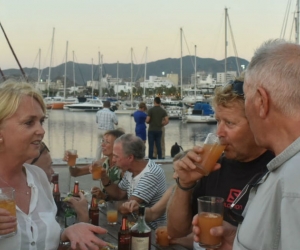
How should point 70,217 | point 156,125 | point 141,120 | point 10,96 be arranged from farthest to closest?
point 141,120
point 156,125
point 70,217
point 10,96

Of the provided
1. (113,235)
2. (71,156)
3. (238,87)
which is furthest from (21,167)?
(71,156)

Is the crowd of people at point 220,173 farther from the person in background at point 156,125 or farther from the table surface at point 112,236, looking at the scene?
the person in background at point 156,125

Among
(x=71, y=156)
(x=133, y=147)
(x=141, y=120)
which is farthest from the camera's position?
(x=141, y=120)

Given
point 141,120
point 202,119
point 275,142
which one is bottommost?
point 202,119

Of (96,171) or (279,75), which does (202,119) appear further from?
(279,75)

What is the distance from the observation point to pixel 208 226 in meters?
1.88

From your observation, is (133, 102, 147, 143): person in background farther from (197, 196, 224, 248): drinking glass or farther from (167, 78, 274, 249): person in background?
(197, 196, 224, 248): drinking glass

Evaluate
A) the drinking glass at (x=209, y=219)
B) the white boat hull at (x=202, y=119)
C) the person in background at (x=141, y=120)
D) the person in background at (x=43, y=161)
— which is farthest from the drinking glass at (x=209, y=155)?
the white boat hull at (x=202, y=119)

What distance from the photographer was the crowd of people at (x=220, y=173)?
123cm

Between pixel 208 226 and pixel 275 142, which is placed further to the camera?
pixel 208 226

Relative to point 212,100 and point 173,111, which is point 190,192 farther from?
point 173,111

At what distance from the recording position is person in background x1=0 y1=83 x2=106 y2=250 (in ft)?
7.55

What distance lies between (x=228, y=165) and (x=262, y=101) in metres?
1.13

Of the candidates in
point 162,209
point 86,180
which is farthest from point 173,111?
point 162,209
